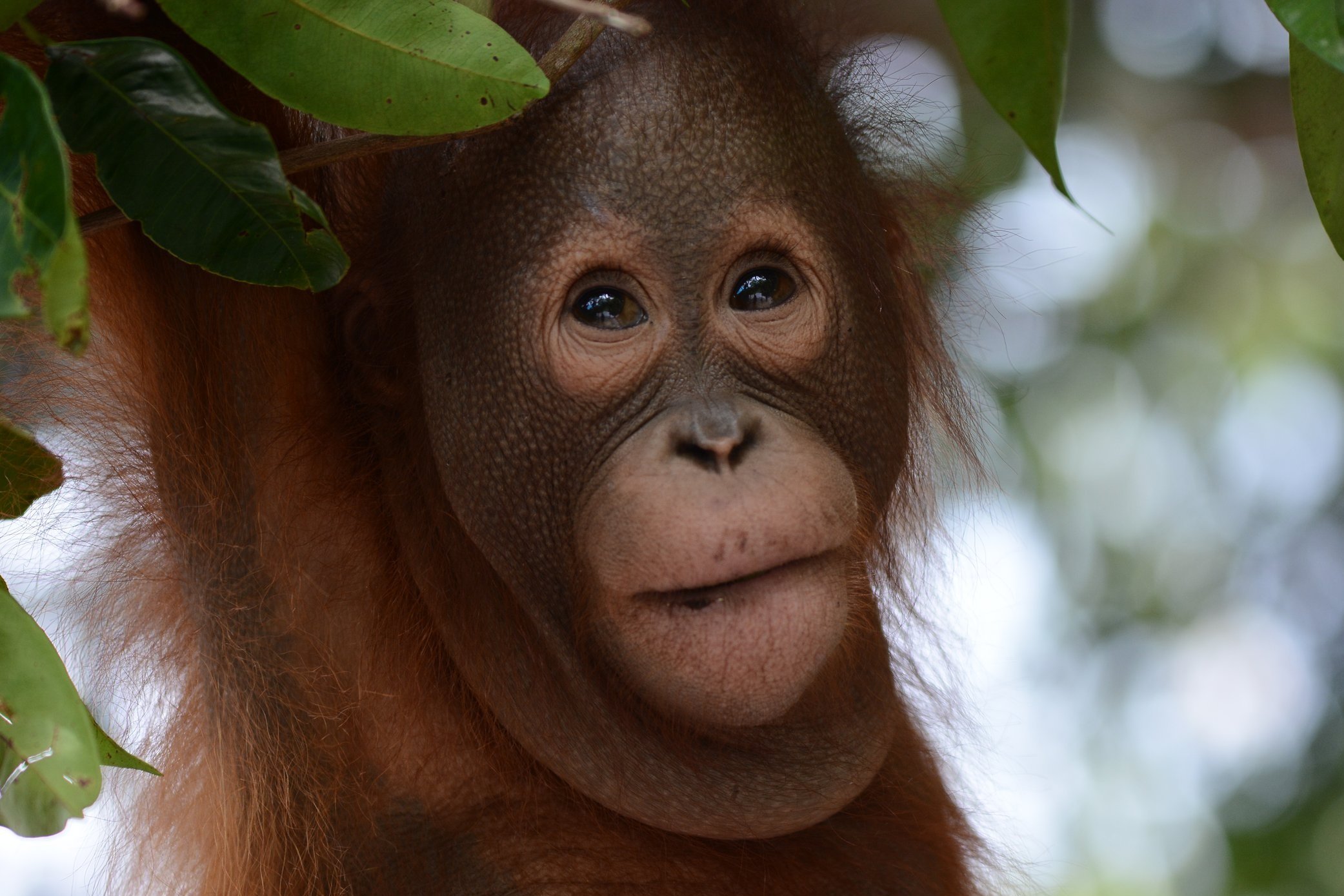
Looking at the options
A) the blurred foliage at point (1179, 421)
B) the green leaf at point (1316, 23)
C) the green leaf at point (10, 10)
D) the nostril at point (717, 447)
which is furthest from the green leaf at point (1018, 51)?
the blurred foliage at point (1179, 421)

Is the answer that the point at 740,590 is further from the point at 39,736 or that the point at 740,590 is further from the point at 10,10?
the point at 10,10

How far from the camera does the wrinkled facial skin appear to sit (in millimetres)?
1710

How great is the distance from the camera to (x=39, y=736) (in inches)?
47.4

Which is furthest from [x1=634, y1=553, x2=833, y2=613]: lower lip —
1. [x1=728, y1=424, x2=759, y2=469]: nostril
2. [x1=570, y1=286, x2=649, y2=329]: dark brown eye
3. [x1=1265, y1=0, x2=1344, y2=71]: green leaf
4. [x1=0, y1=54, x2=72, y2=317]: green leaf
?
[x1=0, y1=54, x2=72, y2=317]: green leaf

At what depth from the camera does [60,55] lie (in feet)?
4.02

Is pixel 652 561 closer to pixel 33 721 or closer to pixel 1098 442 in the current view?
Result: pixel 33 721

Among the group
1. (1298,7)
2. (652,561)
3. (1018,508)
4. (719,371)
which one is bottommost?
(1018,508)

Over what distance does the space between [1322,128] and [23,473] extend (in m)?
1.43

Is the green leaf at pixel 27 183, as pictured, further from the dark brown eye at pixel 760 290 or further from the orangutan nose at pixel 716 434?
the dark brown eye at pixel 760 290

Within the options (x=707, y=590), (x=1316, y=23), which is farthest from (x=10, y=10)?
(x=1316, y=23)

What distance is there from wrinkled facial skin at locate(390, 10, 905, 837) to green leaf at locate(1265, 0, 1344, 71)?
2.45 feet

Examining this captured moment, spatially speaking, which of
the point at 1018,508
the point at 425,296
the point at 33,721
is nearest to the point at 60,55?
the point at 33,721

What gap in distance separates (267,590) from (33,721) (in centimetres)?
81

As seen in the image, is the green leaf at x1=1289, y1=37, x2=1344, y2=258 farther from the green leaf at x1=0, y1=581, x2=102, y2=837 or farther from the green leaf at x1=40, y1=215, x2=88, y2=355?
the green leaf at x1=0, y1=581, x2=102, y2=837
